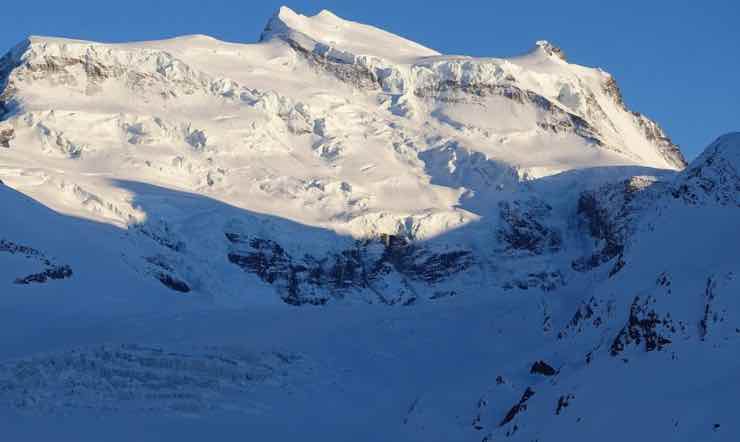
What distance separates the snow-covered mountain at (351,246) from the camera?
136 ft

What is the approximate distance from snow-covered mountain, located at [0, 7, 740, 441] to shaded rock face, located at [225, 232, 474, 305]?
0.77 feet

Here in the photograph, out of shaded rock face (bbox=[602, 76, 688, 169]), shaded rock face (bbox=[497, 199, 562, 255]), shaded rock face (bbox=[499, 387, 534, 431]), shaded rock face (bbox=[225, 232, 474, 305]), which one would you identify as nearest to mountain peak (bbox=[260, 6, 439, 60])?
shaded rock face (bbox=[602, 76, 688, 169])

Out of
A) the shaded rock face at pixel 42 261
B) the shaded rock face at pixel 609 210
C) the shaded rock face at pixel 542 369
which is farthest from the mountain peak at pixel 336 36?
the shaded rock face at pixel 542 369

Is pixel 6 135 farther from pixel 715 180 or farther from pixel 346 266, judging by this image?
pixel 715 180

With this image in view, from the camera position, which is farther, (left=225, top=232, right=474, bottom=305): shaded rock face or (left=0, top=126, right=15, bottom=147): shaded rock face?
(left=0, top=126, right=15, bottom=147): shaded rock face

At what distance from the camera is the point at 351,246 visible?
4722 inches

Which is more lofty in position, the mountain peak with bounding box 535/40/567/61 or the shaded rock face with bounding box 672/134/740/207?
the mountain peak with bounding box 535/40/567/61

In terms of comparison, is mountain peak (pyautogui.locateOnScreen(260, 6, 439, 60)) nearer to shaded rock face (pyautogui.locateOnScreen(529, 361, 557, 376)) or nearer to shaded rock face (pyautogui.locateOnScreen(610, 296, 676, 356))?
shaded rock face (pyautogui.locateOnScreen(529, 361, 557, 376))

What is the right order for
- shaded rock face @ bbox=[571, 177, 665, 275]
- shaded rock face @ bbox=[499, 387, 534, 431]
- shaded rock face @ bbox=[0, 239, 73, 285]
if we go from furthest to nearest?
shaded rock face @ bbox=[571, 177, 665, 275], shaded rock face @ bbox=[0, 239, 73, 285], shaded rock face @ bbox=[499, 387, 534, 431]

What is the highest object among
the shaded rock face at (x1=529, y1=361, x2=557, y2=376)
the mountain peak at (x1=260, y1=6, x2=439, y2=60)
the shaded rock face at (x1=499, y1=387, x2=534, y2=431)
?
the mountain peak at (x1=260, y1=6, x2=439, y2=60)

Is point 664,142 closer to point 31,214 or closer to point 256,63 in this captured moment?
point 256,63

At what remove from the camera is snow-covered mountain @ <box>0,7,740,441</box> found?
4156 centimetres

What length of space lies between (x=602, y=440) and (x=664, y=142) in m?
144

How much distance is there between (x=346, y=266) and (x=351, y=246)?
2417 millimetres
